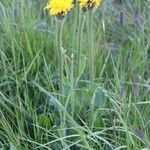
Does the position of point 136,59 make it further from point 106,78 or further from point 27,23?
point 27,23

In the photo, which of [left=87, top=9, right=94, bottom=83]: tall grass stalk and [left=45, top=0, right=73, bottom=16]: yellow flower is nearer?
[left=45, top=0, right=73, bottom=16]: yellow flower

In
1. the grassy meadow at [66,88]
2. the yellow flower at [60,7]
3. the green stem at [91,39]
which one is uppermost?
the yellow flower at [60,7]

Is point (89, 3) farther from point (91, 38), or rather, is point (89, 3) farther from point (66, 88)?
point (66, 88)

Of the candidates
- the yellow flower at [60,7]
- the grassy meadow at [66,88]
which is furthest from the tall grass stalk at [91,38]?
the yellow flower at [60,7]

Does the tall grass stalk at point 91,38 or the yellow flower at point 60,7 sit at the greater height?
the yellow flower at point 60,7

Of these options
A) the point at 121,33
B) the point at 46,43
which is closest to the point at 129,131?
the point at 46,43

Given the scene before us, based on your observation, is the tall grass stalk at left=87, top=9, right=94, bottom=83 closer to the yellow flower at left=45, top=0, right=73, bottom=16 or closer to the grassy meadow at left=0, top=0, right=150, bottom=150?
the grassy meadow at left=0, top=0, right=150, bottom=150

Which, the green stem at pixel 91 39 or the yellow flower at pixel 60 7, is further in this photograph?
→ the green stem at pixel 91 39

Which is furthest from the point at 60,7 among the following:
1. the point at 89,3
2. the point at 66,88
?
the point at 66,88

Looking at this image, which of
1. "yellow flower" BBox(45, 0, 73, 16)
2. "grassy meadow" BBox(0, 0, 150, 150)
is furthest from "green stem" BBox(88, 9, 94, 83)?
"yellow flower" BBox(45, 0, 73, 16)

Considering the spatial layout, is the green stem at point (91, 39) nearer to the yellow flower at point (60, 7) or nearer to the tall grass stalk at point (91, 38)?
the tall grass stalk at point (91, 38)
